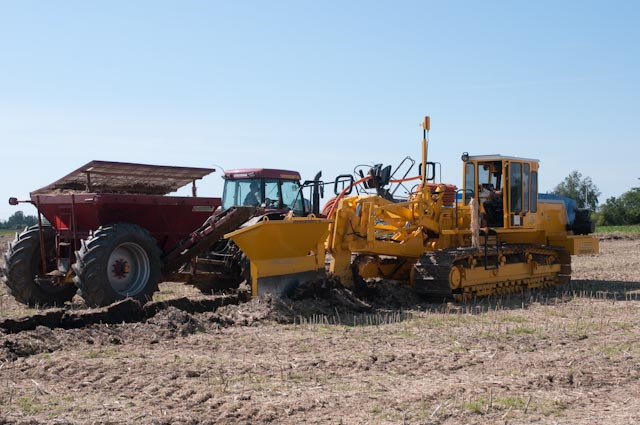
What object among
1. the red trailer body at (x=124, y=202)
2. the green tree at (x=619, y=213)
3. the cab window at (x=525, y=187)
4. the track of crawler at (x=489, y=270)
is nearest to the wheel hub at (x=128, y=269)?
the red trailer body at (x=124, y=202)

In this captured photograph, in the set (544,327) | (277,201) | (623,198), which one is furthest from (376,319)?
(623,198)

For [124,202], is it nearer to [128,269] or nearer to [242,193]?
[128,269]

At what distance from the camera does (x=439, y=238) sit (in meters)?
13.8

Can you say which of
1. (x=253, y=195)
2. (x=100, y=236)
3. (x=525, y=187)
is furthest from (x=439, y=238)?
(x=100, y=236)

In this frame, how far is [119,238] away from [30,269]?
1932 millimetres

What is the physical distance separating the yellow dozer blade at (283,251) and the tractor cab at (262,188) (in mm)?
3674

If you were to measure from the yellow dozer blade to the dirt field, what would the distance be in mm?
513

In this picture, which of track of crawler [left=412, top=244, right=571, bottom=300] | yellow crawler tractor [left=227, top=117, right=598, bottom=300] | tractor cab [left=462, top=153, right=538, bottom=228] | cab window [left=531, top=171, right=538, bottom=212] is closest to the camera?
yellow crawler tractor [left=227, top=117, right=598, bottom=300]

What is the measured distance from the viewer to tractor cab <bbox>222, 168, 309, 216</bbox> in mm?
Answer: 15619

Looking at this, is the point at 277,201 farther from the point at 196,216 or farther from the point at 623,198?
the point at 623,198

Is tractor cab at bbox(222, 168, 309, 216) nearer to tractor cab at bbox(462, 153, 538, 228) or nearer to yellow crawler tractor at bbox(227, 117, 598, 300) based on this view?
yellow crawler tractor at bbox(227, 117, 598, 300)

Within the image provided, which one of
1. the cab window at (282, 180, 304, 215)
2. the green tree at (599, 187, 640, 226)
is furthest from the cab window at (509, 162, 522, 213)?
the green tree at (599, 187, 640, 226)

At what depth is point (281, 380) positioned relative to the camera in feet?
21.8

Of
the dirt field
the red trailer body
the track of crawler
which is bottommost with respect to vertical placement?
the dirt field
